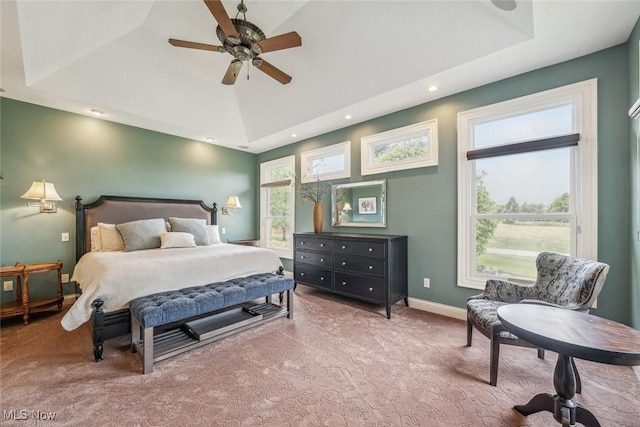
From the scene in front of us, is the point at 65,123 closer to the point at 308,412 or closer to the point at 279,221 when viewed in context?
the point at 279,221

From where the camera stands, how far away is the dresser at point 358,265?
10.6 ft

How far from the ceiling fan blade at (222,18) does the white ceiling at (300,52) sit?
2.39ft

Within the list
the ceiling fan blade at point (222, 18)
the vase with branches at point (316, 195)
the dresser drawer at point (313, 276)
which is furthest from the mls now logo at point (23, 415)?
→ the vase with branches at point (316, 195)

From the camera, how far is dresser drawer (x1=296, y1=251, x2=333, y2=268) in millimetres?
3814

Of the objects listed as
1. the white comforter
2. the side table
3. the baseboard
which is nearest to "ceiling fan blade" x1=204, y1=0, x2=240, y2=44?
the white comforter

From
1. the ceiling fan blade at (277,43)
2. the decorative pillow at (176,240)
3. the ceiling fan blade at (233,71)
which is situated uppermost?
the ceiling fan blade at (277,43)

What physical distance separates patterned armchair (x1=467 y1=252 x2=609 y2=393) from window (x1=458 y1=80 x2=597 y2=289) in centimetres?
54

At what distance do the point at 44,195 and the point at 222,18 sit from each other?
131 inches

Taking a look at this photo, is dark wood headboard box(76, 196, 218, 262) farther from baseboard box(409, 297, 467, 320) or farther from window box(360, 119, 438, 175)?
baseboard box(409, 297, 467, 320)

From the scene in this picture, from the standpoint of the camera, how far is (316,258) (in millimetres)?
Result: 3982

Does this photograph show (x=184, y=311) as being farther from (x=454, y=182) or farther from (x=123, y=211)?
(x=454, y=182)

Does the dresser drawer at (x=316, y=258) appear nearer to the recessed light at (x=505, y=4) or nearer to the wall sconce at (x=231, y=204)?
the wall sconce at (x=231, y=204)

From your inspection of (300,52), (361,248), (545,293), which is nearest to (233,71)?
(300,52)

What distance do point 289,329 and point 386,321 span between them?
3.85 feet
